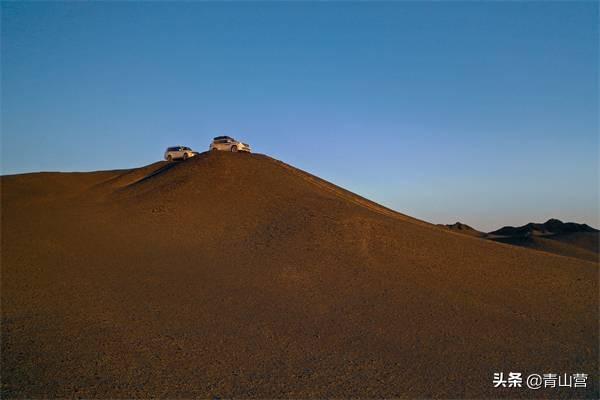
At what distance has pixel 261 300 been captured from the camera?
18344 millimetres

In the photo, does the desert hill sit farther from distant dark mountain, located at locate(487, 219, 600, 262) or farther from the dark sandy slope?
the dark sandy slope

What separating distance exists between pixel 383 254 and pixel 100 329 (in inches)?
558

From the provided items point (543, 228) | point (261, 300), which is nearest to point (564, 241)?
point (543, 228)

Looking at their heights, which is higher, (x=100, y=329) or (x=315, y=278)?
(x=315, y=278)

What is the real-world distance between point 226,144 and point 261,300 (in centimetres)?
2344

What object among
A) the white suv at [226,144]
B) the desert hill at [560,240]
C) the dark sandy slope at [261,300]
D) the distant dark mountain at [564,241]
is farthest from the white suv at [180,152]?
the distant dark mountain at [564,241]

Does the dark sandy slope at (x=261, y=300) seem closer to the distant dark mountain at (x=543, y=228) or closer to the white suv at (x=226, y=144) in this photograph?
the white suv at (x=226, y=144)

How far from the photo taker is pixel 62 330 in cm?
1403

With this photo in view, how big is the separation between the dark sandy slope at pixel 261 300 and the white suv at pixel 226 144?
6665 millimetres

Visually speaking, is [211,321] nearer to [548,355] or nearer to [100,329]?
[100,329]

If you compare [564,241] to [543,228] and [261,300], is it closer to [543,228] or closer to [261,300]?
[543,228]

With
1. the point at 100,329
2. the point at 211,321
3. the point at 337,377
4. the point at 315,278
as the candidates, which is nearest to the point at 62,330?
the point at 100,329

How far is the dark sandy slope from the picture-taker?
40.1 ft

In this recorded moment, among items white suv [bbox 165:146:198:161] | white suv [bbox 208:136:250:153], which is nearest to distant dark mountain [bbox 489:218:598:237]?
white suv [bbox 208:136:250:153]
